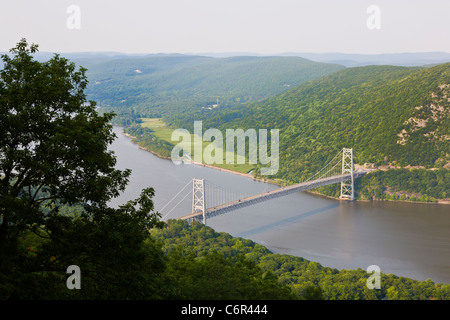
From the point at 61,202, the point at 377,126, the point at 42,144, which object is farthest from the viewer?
the point at 377,126

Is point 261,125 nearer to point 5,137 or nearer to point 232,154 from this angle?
point 232,154

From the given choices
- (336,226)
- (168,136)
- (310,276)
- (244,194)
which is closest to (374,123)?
(244,194)

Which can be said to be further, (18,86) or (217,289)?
(217,289)

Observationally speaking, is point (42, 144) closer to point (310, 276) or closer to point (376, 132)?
point (310, 276)

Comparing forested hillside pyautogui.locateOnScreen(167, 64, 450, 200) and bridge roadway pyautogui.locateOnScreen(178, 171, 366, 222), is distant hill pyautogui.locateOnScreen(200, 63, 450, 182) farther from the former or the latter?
bridge roadway pyautogui.locateOnScreen(178, 171, 366, 222)

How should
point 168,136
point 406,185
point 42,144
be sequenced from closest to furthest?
point 42,144 → point 406,185 → point 168,136

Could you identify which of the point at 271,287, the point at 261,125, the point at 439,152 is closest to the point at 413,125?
the point at 439,152

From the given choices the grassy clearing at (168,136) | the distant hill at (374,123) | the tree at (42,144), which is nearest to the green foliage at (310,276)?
the tree at (42,144)
